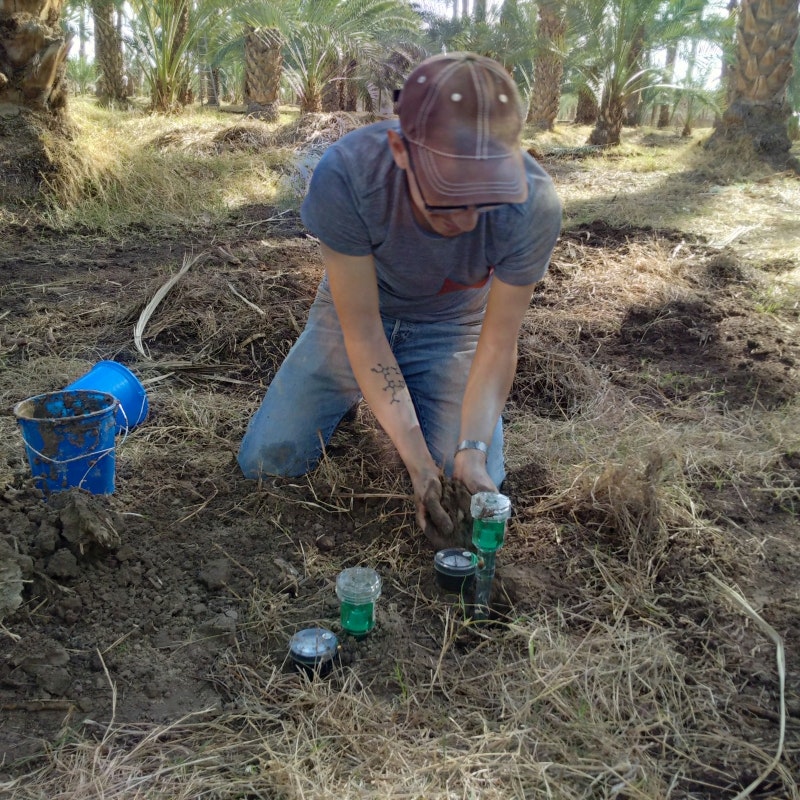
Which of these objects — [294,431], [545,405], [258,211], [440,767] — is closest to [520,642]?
[440,767]

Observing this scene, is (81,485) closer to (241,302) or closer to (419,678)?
(419,678)

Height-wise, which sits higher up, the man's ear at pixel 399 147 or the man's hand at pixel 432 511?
the man's ear at pixel 399 147

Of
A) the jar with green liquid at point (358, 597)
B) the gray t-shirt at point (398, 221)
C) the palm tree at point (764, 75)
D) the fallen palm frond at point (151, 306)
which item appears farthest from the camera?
the palm tree at point (764, 75)

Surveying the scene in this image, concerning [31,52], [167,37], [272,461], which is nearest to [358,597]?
[272,461]

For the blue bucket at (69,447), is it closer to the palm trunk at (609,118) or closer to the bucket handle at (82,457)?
the bucket handle at (82,457)

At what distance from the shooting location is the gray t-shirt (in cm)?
212

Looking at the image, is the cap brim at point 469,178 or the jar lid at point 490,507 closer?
the cap brim at point 469,178

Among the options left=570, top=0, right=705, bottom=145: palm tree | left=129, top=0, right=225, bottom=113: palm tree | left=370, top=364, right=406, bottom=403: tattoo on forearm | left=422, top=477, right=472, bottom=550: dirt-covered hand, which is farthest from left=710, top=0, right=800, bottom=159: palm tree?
left=422, top=477, right=472, bottom=550: dirt-covered hand

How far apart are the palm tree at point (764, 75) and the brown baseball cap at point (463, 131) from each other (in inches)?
366

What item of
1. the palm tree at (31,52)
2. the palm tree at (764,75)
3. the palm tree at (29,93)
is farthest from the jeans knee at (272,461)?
the palm tree at (764,75)

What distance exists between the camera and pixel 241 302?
414 centimetres

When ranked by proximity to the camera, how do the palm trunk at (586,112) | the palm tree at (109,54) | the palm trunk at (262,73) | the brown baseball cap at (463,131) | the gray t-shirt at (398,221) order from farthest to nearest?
the palm trunk at (586,112), the palm tree at (109,54), the palm trunk at (262,73), the gray t-shirt at (398,221), the brown baseball cap at (463,131)

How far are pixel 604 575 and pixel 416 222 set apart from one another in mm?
1155

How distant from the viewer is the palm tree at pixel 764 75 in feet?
31.7
